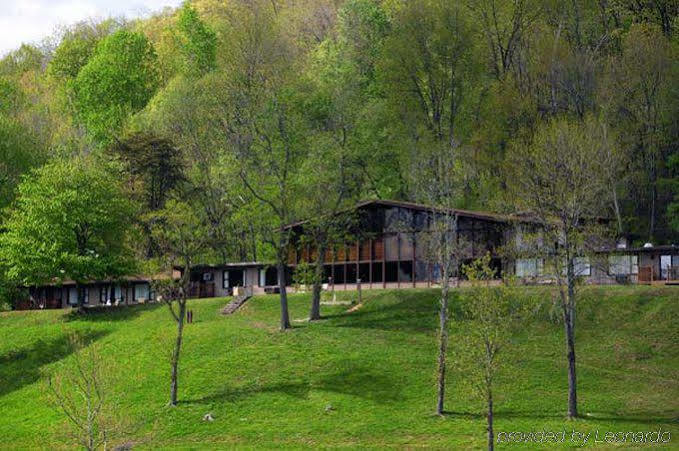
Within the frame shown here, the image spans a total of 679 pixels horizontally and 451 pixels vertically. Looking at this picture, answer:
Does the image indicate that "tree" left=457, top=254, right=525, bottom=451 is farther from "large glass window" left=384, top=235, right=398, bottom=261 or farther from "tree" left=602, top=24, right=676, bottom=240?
"tree" left=602, top=24, right=676, bottom=240

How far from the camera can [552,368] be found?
189ft

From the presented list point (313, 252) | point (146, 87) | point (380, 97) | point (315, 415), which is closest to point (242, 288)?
point (313, 252)

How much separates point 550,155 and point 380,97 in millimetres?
40812

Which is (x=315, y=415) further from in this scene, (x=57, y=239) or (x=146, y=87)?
(x=146, y=87)

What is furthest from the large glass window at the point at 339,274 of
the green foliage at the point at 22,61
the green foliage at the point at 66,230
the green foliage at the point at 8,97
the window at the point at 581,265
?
the green foliage at the point at 22,61

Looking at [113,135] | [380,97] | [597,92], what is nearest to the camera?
[597,92]

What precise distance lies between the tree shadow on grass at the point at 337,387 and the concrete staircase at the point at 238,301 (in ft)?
62.0

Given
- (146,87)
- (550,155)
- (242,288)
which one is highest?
(146,87)

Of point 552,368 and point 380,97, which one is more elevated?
point 380,97

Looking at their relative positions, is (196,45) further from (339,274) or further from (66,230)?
(339,274)

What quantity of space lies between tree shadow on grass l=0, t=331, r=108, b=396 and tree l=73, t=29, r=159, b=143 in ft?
136

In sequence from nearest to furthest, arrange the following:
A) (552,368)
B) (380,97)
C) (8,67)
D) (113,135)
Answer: (552,368)
(380,97)
(113,135)
(8,67)

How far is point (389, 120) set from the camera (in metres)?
90.4

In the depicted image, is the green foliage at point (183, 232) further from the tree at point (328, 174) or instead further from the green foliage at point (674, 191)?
the green foliage at point (674, 191)
